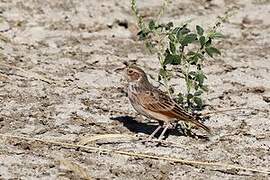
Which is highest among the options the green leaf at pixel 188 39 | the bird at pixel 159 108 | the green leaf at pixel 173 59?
the green leaf at pixel 188 39

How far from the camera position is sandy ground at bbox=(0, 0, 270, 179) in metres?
6.41

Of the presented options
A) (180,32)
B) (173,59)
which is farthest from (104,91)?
(180,32)

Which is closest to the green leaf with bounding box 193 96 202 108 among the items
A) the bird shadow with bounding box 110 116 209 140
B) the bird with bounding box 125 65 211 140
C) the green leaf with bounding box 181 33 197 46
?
the bird shadow with bounding box 110 116 209 140

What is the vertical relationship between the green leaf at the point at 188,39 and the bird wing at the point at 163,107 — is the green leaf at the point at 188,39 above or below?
above

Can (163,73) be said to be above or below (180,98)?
above

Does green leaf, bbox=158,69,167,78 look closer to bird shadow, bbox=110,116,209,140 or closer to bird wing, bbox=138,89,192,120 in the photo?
bird wing, bbox=138,89,192,120

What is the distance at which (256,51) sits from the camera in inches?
385

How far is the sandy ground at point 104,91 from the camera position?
641cm

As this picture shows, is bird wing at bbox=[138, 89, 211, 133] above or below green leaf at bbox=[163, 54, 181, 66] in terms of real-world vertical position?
below

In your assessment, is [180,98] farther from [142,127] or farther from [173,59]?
[173,59]

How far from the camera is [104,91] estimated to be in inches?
324

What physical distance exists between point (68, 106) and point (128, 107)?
1.94ft

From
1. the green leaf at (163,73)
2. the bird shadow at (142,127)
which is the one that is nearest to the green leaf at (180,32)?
the green leaf at (163,73)

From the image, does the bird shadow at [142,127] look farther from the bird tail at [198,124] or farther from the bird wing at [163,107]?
the bird wing at [163,107]
